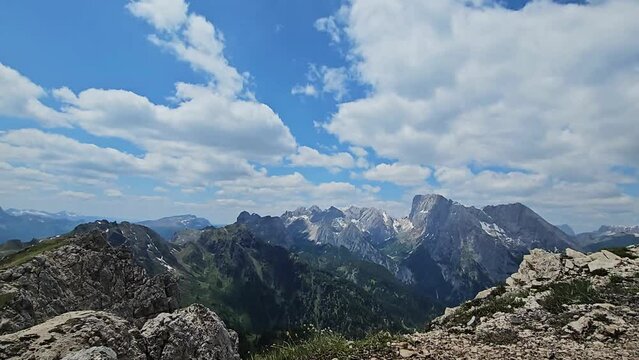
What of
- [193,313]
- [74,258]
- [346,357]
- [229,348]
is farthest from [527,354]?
[74,258]

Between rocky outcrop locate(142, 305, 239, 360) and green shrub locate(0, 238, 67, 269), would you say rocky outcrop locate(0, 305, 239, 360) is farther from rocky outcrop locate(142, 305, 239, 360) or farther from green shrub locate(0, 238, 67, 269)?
green shrub locate(0, 238, 67, 269)

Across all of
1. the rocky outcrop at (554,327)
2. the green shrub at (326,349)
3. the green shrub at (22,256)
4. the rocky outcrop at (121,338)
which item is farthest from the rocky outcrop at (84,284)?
the green shrub at (326,349)

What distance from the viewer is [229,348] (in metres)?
14.5

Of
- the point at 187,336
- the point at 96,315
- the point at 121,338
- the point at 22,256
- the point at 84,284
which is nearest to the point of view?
the point at 121,338

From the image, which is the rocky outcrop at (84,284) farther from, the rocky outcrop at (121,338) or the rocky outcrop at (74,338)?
the rocky outcrop at (74,338)

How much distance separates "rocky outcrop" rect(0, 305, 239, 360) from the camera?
1030cm

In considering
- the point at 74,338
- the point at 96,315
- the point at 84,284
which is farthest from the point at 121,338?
the point at 84,284

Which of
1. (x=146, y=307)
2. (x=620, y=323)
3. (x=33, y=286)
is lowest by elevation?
(x=146, y=307)

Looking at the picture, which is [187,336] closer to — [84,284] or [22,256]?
[84,284]

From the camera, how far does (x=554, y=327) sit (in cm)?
1697

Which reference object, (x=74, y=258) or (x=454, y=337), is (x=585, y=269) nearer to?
(x=454, y=337)

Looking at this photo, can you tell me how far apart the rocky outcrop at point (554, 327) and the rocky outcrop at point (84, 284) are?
188 ft

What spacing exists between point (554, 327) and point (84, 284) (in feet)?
365

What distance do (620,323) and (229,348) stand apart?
15.6 m
